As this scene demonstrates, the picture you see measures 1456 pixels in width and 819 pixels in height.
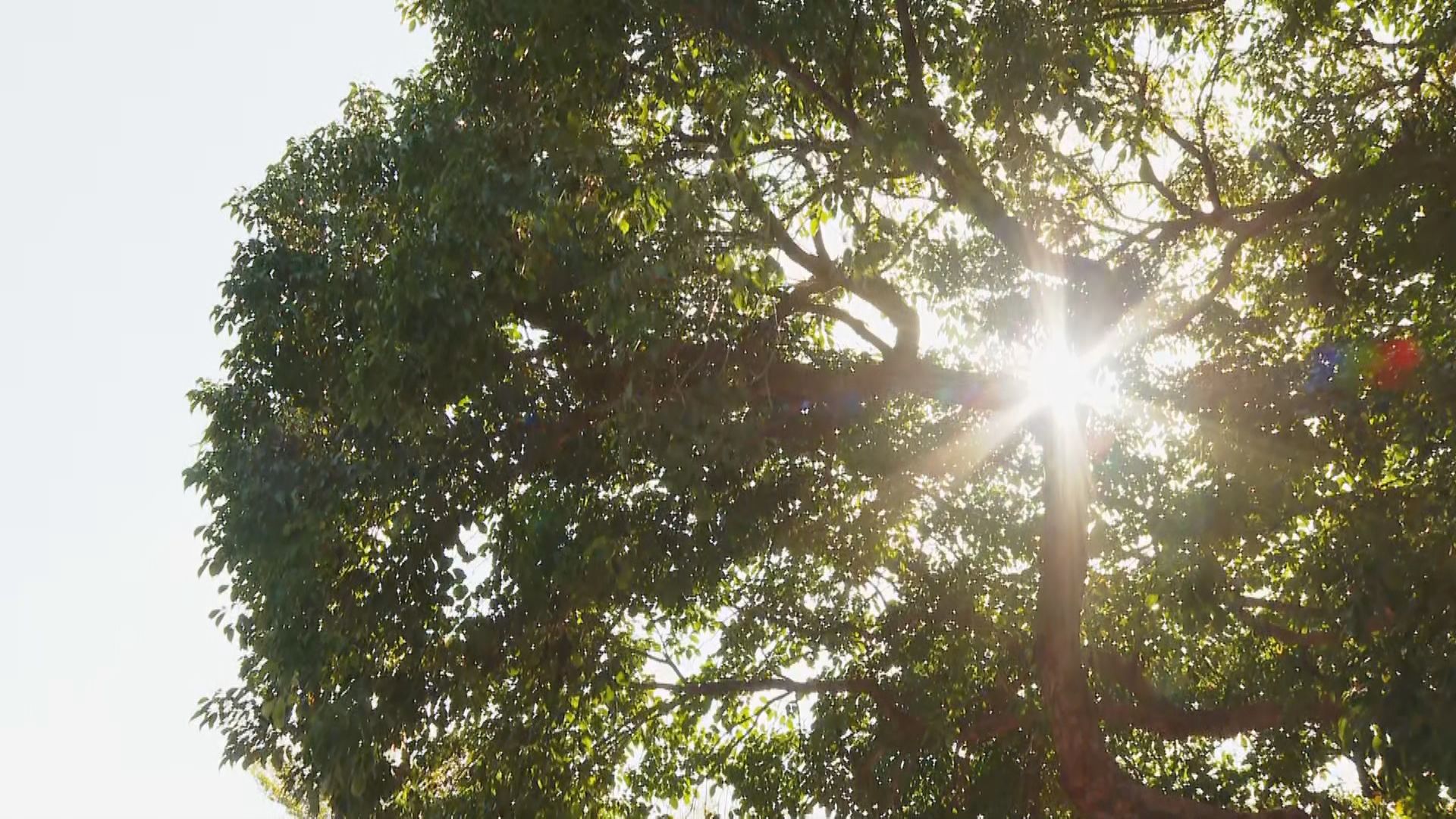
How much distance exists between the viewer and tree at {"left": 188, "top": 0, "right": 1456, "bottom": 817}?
6.89 m

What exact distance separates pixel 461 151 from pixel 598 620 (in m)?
4.22

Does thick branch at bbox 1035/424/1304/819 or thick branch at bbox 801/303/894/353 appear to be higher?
thick branch at bbox 801/303/894/353

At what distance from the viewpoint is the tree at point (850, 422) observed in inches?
271

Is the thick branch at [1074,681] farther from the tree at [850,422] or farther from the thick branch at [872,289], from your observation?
the thick branch at [872,289]

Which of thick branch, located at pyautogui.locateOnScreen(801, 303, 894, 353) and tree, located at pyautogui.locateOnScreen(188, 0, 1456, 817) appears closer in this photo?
tree, located at pyautogui.locateOnScreen(188, 0, 1456, 817)

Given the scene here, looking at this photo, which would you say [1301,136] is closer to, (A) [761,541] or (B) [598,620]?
(A) [761,541]

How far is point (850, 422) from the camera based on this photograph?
9.35 m

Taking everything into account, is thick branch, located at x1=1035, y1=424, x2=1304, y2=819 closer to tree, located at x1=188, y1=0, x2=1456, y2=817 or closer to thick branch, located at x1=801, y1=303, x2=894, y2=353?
tree, located at x1=188, y1=0, x2=1456, y2=817

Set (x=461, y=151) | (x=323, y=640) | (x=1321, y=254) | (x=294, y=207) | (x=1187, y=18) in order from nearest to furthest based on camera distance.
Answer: (x=461, y=151), (x=323, y=640), (x=1321, y=254), (x=1187, y=18), (x=294, y=207)

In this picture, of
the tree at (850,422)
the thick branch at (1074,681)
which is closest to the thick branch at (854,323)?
the tree at (850,422)

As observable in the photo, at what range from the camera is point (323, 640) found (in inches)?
300

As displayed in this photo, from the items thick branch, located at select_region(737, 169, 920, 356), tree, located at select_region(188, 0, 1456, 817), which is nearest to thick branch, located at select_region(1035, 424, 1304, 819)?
tree, located at select_region(188, 0, 1456, 817)

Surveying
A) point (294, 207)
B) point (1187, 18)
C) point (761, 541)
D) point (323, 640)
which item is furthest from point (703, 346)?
point (1187, 18)

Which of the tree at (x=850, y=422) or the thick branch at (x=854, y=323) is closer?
the tree at (x=850, y=422)
